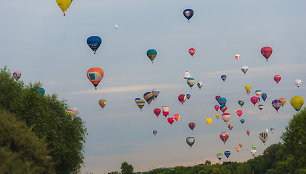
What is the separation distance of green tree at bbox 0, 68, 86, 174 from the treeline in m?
30.5

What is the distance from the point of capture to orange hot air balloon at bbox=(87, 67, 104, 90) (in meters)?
76.0

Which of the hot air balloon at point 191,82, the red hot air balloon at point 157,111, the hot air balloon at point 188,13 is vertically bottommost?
the red hot air balloon at point 157,111

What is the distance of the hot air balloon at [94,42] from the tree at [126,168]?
70001mm

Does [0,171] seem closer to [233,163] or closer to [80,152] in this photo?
[80,152]

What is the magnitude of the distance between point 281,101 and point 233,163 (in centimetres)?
6373

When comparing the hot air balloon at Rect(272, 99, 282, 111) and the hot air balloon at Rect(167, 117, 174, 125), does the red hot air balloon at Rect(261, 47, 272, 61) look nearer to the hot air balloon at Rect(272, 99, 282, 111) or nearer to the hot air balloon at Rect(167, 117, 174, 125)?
the hot air balloon at Rect(272, 99, 282, 111)

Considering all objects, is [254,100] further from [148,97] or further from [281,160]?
[148,97]

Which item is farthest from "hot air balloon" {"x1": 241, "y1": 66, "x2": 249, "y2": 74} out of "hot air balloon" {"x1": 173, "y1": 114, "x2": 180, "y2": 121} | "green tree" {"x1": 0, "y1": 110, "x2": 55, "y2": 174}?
"green tree" {"x1": 0, "y1": 110, "x2": 55, "y2": 174}

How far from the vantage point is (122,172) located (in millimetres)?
140500

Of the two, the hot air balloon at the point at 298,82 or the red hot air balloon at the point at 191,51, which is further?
the hot air balloon at the point at 298,82

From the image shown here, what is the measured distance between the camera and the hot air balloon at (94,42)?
7769cm

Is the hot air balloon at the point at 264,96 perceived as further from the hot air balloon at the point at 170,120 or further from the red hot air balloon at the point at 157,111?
the red hot air balloon at the point at 157,111

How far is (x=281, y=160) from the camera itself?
141375 mm

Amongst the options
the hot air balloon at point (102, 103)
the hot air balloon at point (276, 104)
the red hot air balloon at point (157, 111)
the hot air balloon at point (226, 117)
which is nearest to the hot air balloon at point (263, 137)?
the hot air balloon at point (226, 117)
